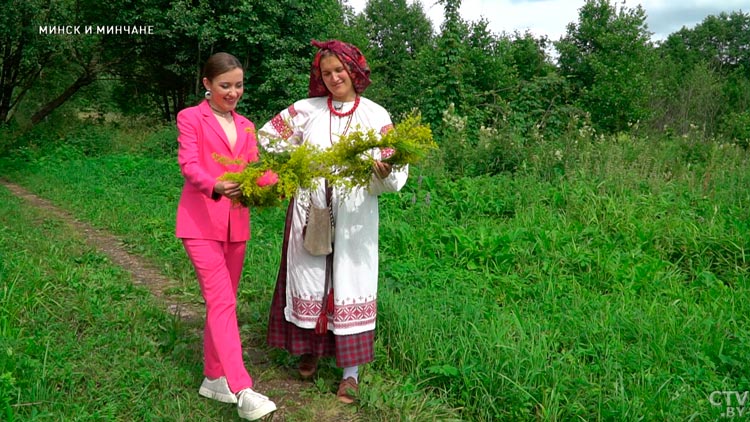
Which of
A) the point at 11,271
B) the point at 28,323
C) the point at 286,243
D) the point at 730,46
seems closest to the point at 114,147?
the point at 11,271

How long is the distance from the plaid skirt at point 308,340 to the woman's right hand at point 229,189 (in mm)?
658

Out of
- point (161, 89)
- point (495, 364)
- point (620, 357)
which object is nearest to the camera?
point (495, 364)

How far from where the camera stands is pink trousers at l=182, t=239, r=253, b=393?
284 centimetres

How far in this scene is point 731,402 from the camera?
294 centimetres

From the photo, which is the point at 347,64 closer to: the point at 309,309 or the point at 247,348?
the point at 309,309

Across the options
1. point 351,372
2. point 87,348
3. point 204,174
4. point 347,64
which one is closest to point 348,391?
point 351,372

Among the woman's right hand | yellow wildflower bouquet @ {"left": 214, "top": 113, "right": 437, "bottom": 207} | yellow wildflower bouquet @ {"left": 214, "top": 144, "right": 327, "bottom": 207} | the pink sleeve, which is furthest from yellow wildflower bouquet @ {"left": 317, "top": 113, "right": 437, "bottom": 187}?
the pink sleeve

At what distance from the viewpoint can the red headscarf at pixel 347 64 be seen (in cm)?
312

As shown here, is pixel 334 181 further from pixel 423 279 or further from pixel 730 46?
pixel 730 46

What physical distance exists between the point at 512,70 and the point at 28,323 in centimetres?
1813

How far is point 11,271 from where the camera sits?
4535 mm

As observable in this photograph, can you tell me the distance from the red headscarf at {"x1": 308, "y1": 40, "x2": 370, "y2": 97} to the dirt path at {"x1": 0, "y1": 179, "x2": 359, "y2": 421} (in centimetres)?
174

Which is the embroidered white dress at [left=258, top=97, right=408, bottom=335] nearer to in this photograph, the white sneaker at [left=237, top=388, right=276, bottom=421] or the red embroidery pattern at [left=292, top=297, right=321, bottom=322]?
the red embroidery pattern at [left=292, top=297, right=321, bottom=322]

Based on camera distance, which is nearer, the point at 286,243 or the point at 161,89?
the point at 286,243
